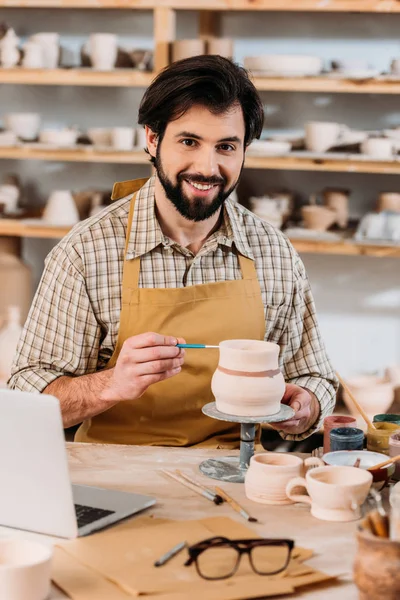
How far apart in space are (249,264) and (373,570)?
1.20 m

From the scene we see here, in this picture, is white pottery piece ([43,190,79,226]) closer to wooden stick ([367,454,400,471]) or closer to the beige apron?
the beige apron

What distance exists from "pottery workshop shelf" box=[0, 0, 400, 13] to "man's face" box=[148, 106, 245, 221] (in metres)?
1.35

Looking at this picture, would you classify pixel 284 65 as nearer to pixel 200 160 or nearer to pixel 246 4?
pixel 246 4

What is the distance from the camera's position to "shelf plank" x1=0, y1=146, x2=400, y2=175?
139 inches

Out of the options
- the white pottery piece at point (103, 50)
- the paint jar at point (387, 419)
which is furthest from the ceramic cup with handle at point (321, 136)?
the paint jar at point (387, 419)

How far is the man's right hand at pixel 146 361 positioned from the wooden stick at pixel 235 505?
1.01 ft

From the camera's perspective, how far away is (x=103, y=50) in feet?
12.0

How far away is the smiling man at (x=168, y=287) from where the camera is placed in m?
2.21

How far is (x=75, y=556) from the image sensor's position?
144 centimetres

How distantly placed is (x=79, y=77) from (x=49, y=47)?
0.64 feet

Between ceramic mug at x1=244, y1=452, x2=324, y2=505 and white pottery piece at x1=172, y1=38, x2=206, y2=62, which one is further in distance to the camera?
white pottery piece at x1=172, y1=38, x2=206, y2=62

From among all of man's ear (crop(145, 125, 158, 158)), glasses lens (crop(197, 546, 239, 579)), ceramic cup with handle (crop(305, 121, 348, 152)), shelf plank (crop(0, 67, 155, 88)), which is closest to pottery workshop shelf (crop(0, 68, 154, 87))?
shelf plank (crop(0, 67, 155, 88))

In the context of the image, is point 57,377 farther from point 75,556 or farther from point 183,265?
point 75,556

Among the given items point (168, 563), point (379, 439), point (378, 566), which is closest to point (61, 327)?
point (379, 439)
